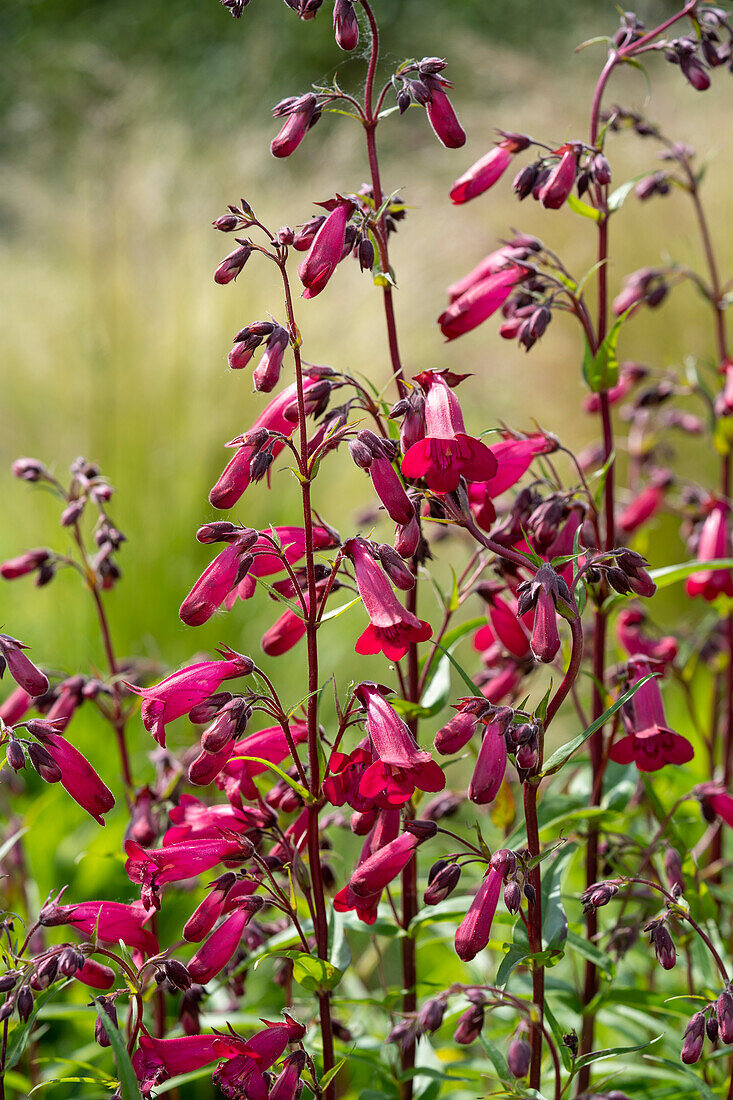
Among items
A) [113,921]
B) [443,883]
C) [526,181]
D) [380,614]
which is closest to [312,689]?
[380,614]

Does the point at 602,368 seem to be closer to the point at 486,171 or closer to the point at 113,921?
the point at 486,171

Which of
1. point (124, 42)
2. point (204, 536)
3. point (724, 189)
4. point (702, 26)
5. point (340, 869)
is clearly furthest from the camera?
point (124, 42)

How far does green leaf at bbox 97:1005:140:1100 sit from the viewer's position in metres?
1.28

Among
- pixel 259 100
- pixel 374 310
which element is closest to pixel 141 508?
pixel 374 310

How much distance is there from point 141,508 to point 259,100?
278 cm

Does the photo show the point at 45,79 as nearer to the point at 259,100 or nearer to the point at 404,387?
the point at 259,100

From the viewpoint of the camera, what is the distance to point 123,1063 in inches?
51.0

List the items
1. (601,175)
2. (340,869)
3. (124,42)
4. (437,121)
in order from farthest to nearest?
(124,42) → (340,869) → (601,175) → (437,121)

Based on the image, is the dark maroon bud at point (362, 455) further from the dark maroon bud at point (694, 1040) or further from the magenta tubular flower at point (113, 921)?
the dark maroon bud at point (694, 1040)

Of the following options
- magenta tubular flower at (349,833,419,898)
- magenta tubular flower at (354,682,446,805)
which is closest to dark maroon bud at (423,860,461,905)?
magenta tubular flower at (349,833,419,898)

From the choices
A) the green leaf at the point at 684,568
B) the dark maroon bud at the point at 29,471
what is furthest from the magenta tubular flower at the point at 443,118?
the dark maroon bud at the point at 29,471

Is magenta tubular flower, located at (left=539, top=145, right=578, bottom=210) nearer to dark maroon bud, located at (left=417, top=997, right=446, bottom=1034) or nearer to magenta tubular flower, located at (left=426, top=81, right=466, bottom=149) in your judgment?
magenta tubular flower, located at (left=426, top=81, right=466, bottom=149)

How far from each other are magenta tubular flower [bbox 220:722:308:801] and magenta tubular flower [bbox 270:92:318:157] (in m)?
0.93

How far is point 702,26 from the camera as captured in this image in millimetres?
2162
